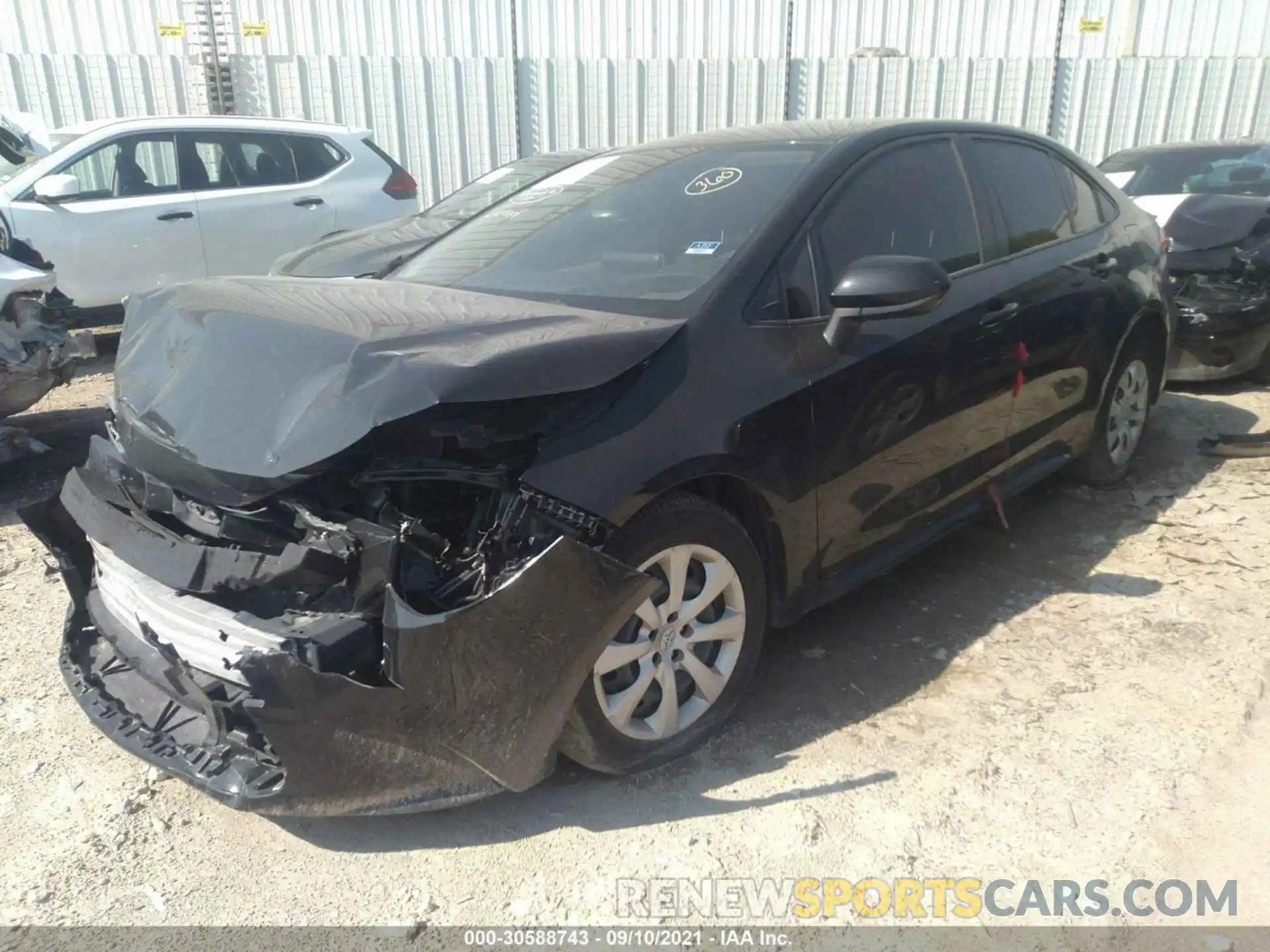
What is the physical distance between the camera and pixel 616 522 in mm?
2385

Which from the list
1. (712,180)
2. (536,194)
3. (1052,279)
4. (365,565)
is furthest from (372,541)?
(1052,279)

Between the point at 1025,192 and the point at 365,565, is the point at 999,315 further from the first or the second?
the point at 365,565

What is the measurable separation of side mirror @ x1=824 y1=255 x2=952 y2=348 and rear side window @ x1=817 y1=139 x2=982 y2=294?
13 centimetres

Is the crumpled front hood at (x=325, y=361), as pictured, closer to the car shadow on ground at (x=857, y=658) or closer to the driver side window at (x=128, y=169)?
the car shadow on ground at (x=857, y=658)

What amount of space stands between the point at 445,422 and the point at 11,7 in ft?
41.8

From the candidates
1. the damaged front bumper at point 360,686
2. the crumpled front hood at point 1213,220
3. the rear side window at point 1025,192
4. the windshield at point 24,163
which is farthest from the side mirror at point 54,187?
the crumpled front hood at point 1213,220

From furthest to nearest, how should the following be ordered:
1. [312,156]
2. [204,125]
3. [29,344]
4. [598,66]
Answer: [598,66]
[312,156]
[204,125]
[29,344]

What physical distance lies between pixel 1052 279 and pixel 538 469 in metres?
2.55

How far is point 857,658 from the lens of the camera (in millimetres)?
3338

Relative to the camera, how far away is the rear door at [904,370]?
9.72 feet

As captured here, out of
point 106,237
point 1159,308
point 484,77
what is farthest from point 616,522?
point 484,77

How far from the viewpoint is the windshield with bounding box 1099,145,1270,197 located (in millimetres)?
7145

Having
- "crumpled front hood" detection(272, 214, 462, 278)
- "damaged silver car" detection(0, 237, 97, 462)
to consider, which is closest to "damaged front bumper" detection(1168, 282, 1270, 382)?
"crumpled front hood" detection(272, 214, 462, 278)

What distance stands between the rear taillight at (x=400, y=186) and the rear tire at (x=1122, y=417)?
6437mm
